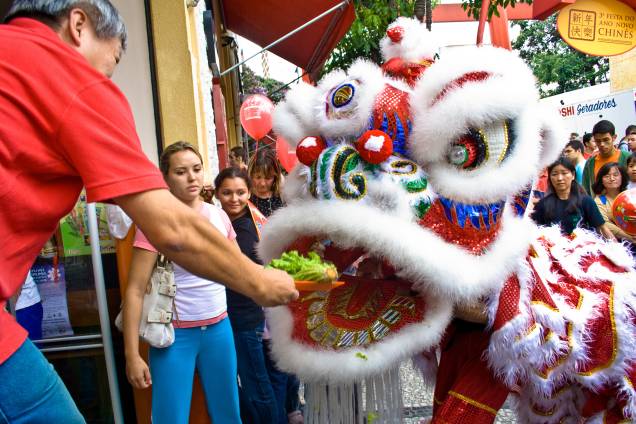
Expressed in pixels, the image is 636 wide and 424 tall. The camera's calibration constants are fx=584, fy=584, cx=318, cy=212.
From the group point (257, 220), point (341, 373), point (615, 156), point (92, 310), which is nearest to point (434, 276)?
point (341, 373)

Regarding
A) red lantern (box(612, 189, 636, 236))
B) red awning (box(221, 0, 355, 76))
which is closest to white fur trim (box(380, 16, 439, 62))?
red lantern (box(612, 189, 636, 236))

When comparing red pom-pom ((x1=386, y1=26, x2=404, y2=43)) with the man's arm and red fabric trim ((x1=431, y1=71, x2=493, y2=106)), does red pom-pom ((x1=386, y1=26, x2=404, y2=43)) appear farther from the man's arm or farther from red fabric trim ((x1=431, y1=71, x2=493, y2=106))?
the man's arm

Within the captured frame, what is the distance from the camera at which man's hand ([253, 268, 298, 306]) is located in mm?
1406

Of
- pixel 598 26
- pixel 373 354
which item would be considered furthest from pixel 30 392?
pixel 598 26

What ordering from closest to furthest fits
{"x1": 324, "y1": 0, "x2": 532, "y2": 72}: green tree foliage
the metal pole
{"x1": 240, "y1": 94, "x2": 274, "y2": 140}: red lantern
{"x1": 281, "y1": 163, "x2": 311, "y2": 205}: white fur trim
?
{"x1": 281, "y1": 163, "x2": 311, "y2": 205}: white fur trim < the metal pole < {"x1": 324, "y1": 0, "x2": 532, "y2": 72}: green tree foliage < {"x1": 240, "y1": 94, "x2": 274, "y2": 140}: red lantern

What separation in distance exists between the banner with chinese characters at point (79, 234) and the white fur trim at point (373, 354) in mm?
1762

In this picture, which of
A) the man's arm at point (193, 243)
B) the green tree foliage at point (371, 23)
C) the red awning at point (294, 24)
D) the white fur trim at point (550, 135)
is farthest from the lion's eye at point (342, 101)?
the red awning at point (294, 24)

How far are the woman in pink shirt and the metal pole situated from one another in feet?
1.19

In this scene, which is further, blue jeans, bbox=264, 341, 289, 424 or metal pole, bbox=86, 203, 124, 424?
blue jeans, bbox=264, 341, 289, 424

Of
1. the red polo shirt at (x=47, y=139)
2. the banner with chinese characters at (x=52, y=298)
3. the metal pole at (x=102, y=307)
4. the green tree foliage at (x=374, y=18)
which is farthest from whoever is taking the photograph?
the green tree foliage at (x=374, y=18)

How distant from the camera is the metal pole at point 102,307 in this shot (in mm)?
2866

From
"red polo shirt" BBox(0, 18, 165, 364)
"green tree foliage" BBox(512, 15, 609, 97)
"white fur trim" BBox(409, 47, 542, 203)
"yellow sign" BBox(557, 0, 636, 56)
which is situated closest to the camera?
"red polo shirt" BBox(0, 18, 165, 364)

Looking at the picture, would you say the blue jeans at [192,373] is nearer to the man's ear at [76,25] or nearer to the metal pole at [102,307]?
the metal pole at [102,307]

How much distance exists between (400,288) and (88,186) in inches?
41.3
